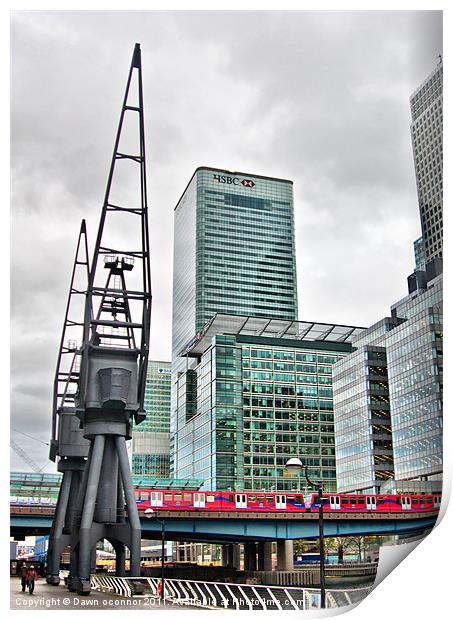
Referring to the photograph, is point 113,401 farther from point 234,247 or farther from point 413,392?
point 413,392

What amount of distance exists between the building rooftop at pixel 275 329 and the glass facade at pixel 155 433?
6.52 metres

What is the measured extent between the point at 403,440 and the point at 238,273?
1034 inches

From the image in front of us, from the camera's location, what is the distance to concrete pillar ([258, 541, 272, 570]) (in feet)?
113

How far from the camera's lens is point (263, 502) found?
3438cm

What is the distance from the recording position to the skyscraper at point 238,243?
33269mm

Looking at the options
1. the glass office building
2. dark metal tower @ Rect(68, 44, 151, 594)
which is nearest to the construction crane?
dark metal tower @ Rect(68, 44, 151, 594)

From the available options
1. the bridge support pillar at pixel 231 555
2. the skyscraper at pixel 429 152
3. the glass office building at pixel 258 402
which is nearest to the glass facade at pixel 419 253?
the skyscraper at pixel 429 152

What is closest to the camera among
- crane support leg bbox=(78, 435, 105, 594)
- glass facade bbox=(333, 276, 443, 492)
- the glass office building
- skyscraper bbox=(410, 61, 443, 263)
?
skyscraper bbox=(410, 61, 443, 263)

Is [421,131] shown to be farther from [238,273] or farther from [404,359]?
[404,359]

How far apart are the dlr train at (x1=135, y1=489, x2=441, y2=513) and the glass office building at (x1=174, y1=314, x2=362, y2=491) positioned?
1507cm

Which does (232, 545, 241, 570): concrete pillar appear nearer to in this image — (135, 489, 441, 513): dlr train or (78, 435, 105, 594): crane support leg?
(135, 489, 441, 513): dlr train

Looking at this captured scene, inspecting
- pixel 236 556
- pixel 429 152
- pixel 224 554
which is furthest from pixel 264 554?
pixel 429 152

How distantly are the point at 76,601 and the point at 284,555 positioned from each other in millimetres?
17819

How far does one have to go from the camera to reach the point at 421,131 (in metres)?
23.0
